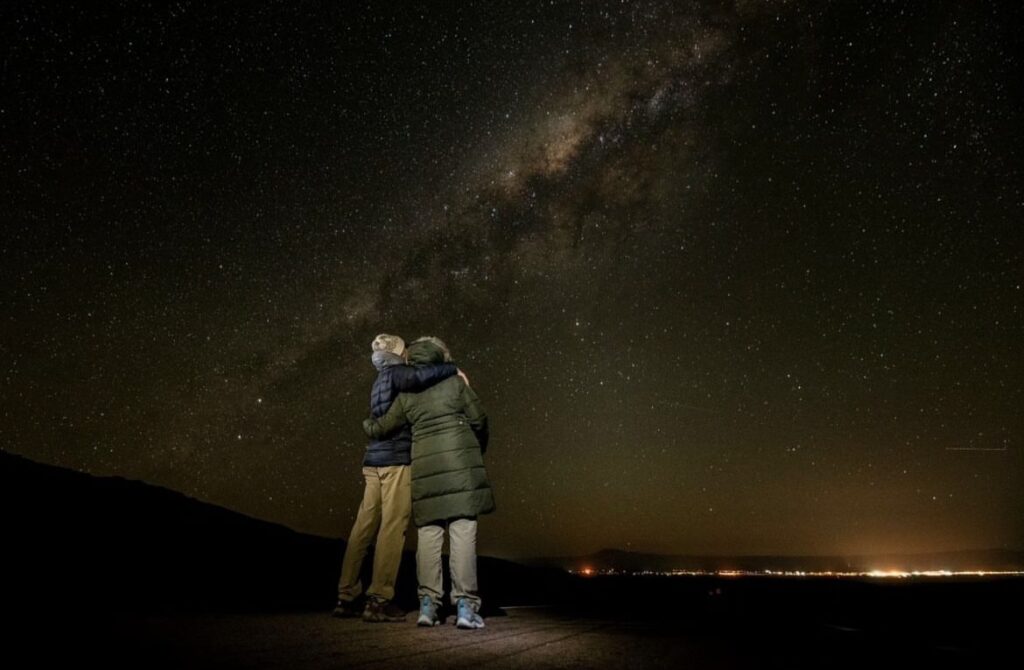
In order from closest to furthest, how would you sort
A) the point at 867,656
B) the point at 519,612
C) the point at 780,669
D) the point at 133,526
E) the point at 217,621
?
the point at 780,669 → the point at 867,656 → the point at 217,621 → the point at 519,612 → the point at 133,526

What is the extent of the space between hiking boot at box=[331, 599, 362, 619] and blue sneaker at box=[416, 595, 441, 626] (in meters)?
0.66

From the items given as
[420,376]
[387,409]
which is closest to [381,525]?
[387,409]

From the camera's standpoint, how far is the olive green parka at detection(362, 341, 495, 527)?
390 centimetres

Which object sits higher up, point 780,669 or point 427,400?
point 427,400

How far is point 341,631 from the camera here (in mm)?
3283

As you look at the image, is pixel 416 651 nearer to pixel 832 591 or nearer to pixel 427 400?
pixel 427 400

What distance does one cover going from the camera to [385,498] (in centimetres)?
431

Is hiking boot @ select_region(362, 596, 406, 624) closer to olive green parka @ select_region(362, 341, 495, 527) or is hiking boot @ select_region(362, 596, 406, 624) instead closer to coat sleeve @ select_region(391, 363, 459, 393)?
olive green parka @ select_region(362, 341, 495, 527)

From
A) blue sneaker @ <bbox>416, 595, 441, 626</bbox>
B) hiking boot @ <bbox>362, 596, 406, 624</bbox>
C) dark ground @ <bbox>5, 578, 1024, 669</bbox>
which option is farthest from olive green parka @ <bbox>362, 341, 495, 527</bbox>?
dark ground @ <bbox>5, 578, 1024, 669</bbox>

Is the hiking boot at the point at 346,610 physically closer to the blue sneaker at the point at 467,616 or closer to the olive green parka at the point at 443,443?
the olive green parka at the point at 443,443

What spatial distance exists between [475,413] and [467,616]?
4.31ft

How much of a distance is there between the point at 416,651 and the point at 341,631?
87 cm

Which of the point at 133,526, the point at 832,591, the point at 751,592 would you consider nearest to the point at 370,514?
the point at 751,592

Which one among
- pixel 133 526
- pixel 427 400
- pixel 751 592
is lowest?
pixel 751 592
